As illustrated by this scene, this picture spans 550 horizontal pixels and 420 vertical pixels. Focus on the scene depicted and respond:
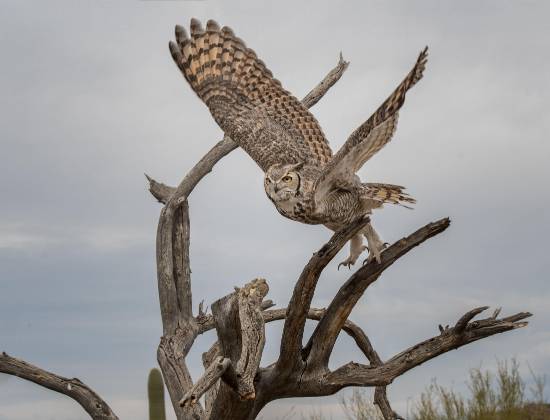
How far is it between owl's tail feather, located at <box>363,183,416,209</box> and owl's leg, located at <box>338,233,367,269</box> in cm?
63

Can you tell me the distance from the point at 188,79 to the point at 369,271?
2686 mm

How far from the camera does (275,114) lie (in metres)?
7.50

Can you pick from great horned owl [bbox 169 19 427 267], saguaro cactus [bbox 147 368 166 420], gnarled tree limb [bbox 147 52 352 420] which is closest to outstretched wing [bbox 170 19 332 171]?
great horned owl [bbox 169 19 427 267]

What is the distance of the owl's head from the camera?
5906 millimetres

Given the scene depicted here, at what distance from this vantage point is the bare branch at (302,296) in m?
5.98

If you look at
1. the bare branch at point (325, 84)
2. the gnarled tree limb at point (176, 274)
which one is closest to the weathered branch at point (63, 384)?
the gnarled tree limb at point (176, 274)

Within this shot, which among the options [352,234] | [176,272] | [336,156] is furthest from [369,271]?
[176,272]

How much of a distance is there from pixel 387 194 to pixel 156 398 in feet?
12.7

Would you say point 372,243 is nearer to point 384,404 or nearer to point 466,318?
point 466,318

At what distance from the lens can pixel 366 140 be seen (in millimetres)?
5566

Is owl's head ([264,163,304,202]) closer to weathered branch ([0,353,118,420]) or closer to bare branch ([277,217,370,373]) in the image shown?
bare branch ([277,217,370,373])

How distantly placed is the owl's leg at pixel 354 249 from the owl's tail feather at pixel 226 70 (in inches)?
70.8

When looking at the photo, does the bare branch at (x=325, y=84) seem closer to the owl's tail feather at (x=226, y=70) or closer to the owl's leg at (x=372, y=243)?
the owl's tail feather at (x=226, y=70)

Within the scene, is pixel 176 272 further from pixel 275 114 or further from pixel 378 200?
pixel 378 200
